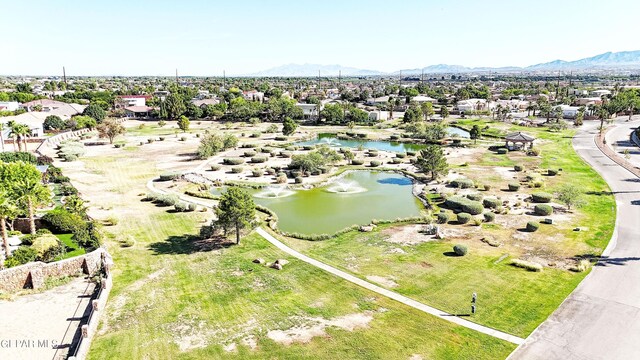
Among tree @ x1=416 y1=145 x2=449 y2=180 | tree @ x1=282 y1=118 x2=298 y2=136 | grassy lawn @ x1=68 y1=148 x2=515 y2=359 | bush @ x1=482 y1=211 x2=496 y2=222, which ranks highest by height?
tree @ x1=282 y1=118 x2=298 y2=136

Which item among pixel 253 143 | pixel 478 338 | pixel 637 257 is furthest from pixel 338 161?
pixel 478 338

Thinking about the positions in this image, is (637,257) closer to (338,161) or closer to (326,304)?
(326,304)

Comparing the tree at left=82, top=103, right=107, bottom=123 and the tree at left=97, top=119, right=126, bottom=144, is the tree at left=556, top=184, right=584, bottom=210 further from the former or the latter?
the tree at left=82, top=103, right=107, bottom=123

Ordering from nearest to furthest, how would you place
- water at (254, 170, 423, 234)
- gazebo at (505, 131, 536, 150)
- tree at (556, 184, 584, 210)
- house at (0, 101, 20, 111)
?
1. water at (254, 170, 423, 234)
2. tree at (556, 184, 584, 210)
3. gazebo at (505, 131, 536, 150)
4. house at (0, 101, 20, 111)

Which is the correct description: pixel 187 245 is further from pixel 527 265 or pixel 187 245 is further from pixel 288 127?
pixel 288 127

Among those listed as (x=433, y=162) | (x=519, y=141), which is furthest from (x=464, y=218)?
(x=519, y=141)

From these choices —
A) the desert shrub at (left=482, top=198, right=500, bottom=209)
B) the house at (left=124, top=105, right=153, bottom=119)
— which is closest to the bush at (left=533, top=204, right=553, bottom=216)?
the desert shrub at (left=482, top=198, right=500, bottom=209)

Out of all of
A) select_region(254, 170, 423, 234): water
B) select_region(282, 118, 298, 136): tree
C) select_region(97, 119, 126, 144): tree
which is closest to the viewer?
select_region(254, 170, 423, 234): water

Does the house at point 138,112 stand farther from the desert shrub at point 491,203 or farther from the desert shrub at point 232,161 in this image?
the desert shrub at point 491,203
